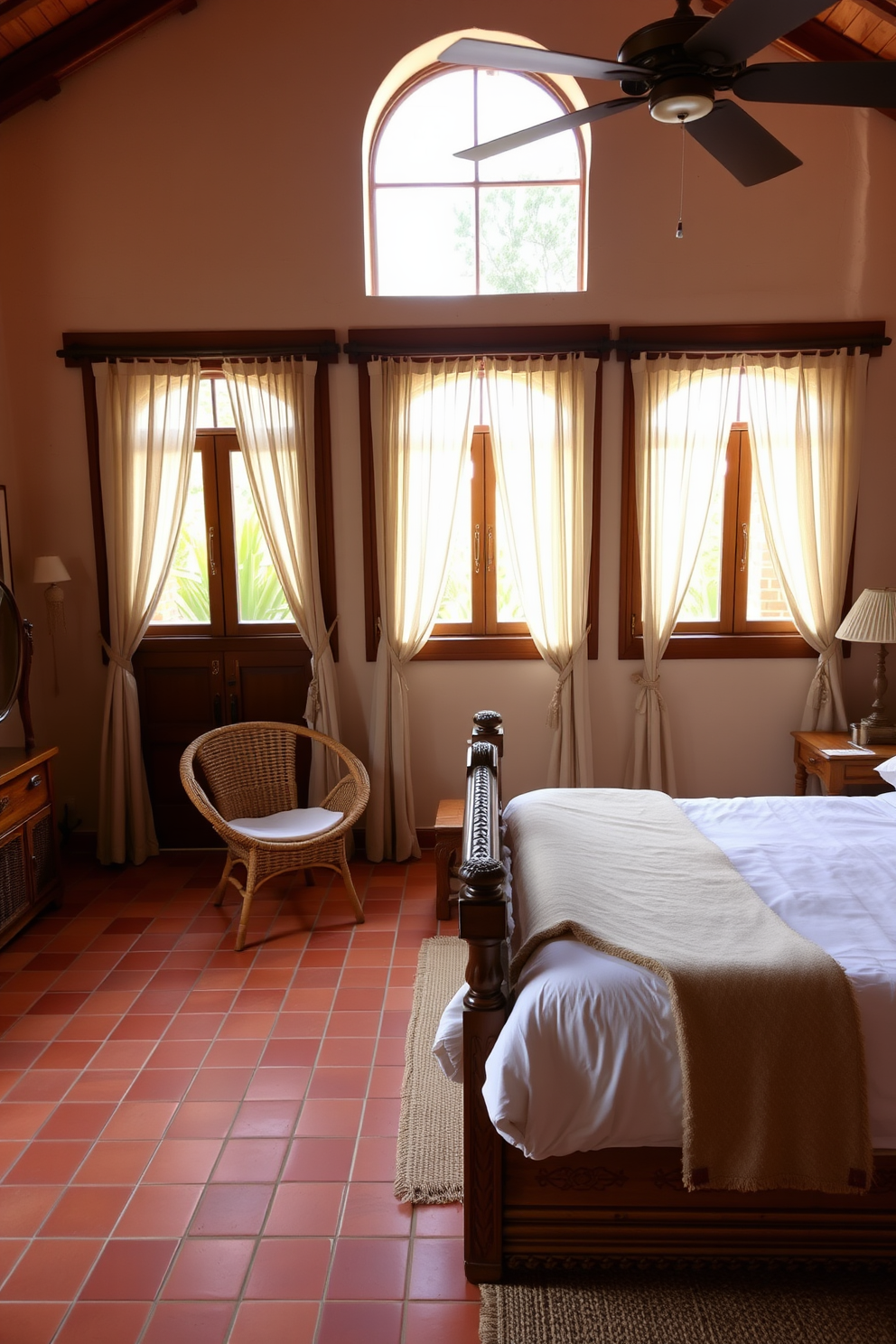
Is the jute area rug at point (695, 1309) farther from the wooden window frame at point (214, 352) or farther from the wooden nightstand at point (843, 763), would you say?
the wooden window frame at point (214, 352)

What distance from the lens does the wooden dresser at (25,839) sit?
4.05 metres

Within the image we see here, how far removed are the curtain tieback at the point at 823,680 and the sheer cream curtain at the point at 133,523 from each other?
3417mm

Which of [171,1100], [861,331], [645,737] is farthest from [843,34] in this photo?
[171,1100]

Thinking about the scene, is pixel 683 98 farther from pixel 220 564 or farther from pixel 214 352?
pixel 220 564

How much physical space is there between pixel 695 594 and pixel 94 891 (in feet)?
11.4

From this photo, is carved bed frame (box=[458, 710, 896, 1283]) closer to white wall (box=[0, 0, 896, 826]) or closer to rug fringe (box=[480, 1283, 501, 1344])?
rug fringe (box=[480, 1283, 501, 1344])

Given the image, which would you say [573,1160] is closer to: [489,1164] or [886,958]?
[489,1164]

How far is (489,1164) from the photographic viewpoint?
2.23 metres

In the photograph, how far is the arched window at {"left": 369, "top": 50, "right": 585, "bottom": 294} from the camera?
194 inches

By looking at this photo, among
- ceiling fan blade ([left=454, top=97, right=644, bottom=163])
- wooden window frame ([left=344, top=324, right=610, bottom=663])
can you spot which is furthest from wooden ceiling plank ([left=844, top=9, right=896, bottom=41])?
ceiling fan blade ([left=454, top=97, right=644, bottom=163])

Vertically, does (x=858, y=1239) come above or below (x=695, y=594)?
below

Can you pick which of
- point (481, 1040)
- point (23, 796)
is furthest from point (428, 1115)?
point (23, 796)

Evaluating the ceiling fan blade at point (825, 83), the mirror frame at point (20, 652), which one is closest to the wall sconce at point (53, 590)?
the mirror frame at point (20, 652)

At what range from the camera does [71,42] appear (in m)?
4.51
